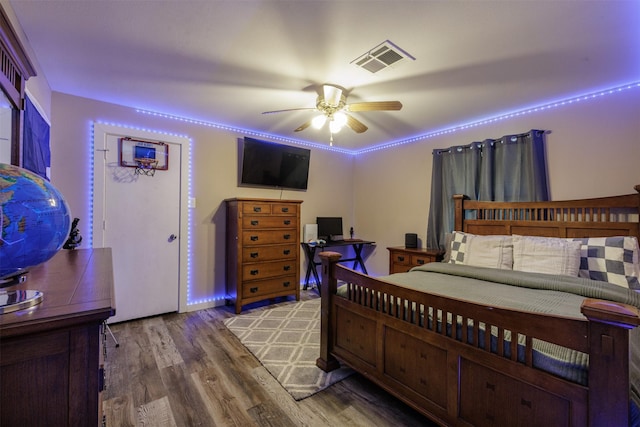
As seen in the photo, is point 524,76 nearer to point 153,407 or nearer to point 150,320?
point 153,407

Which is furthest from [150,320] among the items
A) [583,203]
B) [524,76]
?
[583,203]

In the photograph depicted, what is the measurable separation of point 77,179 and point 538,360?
3.80 m

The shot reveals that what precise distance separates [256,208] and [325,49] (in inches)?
81.1

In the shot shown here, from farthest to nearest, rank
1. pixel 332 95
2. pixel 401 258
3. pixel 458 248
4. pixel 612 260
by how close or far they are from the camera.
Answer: pixel 401 258 < pixel 458 248 < pixel 332 95 < pixel 612 260

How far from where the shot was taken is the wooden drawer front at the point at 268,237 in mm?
3398

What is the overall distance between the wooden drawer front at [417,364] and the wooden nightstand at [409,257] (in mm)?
1923

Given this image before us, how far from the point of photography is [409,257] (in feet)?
11.8

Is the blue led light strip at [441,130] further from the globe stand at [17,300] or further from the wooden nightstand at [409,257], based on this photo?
the globe stand at [17,300]

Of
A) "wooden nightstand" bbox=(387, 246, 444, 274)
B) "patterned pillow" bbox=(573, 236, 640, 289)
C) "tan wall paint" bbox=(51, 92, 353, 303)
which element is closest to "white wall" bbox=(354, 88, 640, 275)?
"wooden nightstand" bbox=(387, 246, 444, 274)

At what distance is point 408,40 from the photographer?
1.81 meters

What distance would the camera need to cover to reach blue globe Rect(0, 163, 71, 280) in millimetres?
665

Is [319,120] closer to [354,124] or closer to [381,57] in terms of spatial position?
[354,124]

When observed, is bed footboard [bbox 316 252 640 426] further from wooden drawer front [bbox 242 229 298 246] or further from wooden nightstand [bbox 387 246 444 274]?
wooden nightstand [bbox 387 246 444 274]

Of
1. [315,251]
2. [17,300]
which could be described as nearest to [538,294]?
[17,300]
